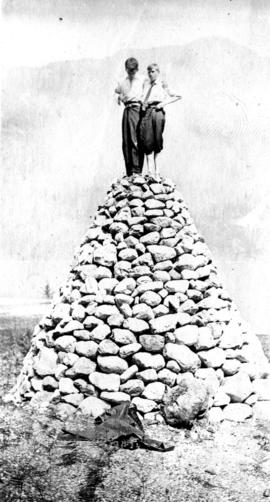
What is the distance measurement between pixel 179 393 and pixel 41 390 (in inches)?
80.9

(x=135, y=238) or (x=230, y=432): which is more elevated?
(x=135, y=238)

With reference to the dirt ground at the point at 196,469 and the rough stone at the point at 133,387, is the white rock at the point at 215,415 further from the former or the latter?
the rough stone at the point at 133,387

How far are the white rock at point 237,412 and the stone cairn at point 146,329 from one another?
2cm

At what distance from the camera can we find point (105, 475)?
19.6ft

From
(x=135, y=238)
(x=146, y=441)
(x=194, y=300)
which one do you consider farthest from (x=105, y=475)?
(x=135, y=238)

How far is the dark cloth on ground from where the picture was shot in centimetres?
889

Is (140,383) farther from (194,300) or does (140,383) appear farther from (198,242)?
(198,242)

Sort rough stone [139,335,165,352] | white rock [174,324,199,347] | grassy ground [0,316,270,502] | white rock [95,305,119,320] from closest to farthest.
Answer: grassy ground [0,316,270,502] < rough stone [139,335,165,352] < white rock [174,324,199,347] < white rock [95,305,119,320]

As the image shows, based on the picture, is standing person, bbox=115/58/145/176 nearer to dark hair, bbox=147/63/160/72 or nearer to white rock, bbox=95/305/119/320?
dark hair, bbox=147/63/160/72

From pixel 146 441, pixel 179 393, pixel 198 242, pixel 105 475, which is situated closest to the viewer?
pixel 105 475

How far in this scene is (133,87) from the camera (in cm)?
888

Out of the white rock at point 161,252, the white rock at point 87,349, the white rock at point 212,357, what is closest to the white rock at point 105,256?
the white rock at point 161,252

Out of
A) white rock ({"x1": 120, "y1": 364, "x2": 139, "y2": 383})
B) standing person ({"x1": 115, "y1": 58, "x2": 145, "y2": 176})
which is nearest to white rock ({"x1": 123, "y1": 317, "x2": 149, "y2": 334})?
white rock ({"x1": 120, "y1": 364, "x2": 139, "y2": 383})

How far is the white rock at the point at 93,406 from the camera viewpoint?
7.49 metres
